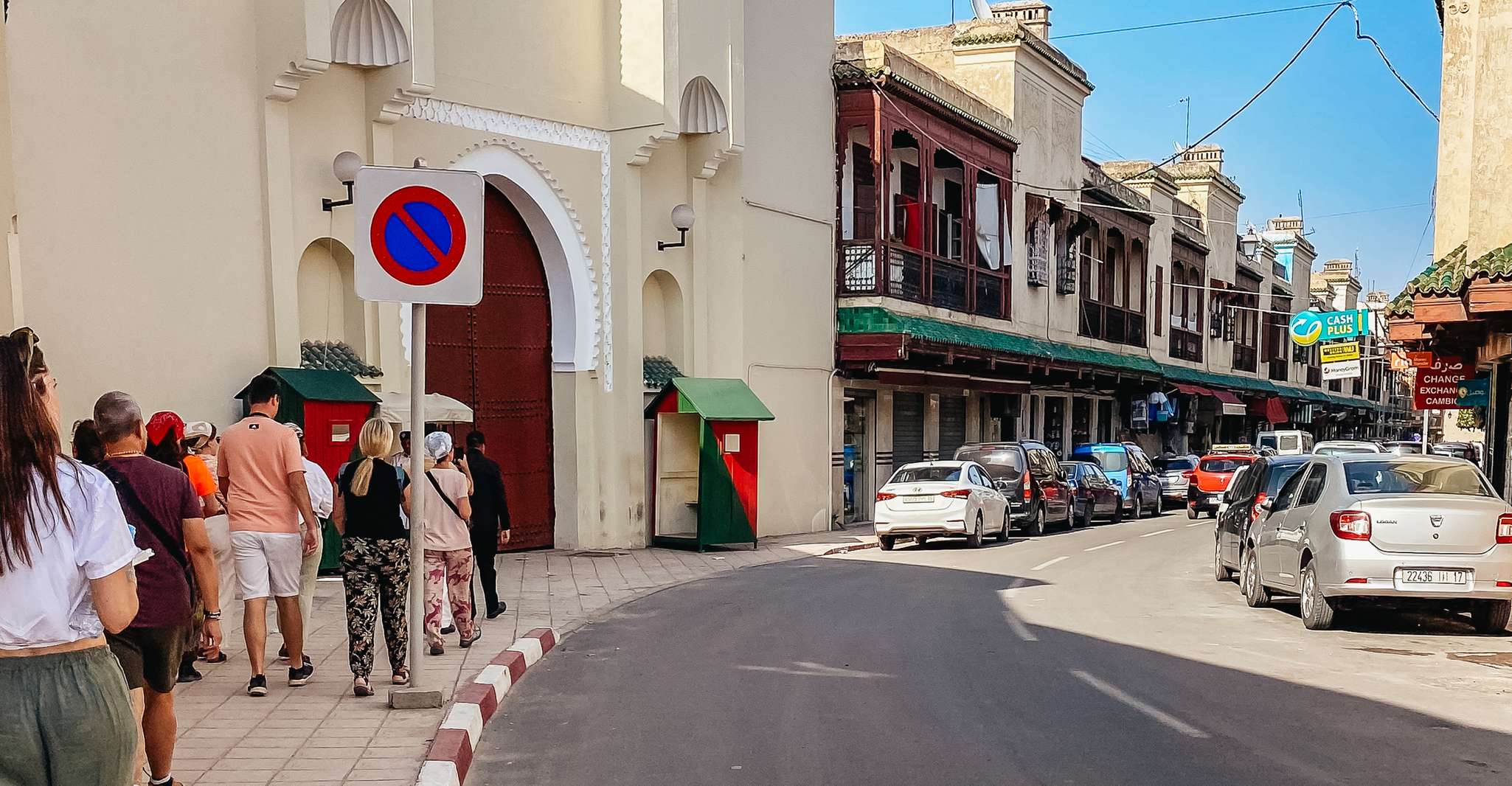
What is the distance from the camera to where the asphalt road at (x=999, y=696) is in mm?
7047

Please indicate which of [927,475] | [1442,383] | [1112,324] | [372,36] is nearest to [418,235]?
[372,36]

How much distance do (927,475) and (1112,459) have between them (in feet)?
44.3

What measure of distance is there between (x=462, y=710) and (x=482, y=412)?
445 inches

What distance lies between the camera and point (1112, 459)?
113 feet

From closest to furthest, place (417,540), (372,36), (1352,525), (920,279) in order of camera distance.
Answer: (417,540)
(1352,525)
(372,36)
(920,279)

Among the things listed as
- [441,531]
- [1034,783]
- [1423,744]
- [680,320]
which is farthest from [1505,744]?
[680,320]

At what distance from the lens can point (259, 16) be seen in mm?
14867

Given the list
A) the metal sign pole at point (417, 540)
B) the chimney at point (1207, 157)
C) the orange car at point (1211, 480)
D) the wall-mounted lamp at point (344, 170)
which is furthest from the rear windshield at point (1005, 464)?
the chimney at point (1207, 157)

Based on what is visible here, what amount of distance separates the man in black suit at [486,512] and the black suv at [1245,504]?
8.45 meters

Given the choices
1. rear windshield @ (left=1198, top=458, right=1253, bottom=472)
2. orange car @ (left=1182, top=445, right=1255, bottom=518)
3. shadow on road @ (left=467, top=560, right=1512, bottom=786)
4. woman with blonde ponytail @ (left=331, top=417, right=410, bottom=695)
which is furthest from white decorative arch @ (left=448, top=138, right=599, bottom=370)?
rear windshield @ (left=1198, top=458, right=1253, bottom=472)

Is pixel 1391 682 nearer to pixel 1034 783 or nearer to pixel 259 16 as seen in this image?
pixel 1034 783

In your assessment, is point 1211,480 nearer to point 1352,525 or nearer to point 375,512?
point 1352,525

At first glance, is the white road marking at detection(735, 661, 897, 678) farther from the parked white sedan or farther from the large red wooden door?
the parked white sedan

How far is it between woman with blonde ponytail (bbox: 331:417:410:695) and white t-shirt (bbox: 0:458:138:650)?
483 cm
